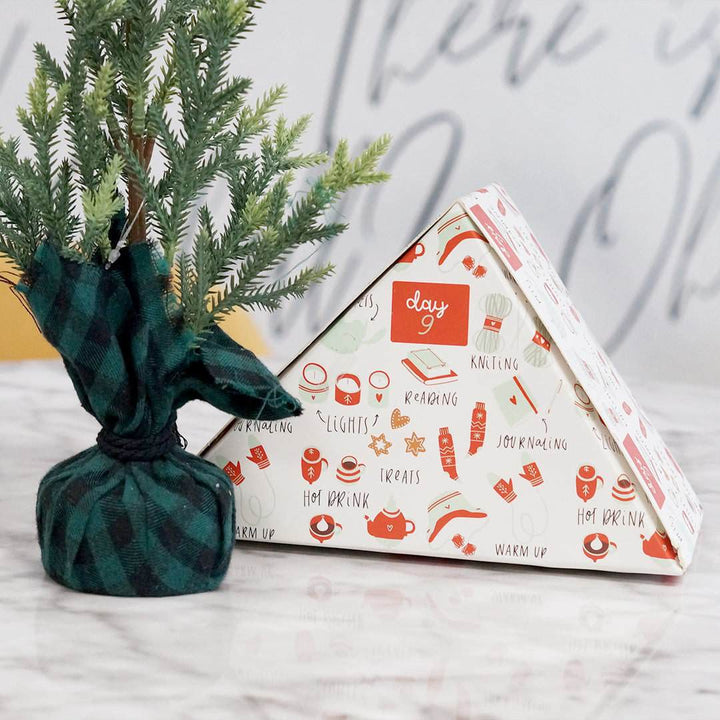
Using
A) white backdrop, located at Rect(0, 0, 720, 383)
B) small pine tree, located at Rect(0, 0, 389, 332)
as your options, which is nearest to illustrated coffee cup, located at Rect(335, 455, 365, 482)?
small pine tree, located at Rect(0, 0, 389, 332)

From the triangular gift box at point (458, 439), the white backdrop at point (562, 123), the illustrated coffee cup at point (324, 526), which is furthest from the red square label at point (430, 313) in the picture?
the white backdrop at point (562, 123)

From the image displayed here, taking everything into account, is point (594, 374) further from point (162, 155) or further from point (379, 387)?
point (162, 155)

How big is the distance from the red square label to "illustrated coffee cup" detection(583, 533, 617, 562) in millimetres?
129

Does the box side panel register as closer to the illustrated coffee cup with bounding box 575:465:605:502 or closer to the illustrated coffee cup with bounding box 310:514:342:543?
the illustrated coffee cup with bounding box 575:465:605:502

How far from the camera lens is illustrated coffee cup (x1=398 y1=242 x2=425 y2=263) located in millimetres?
666

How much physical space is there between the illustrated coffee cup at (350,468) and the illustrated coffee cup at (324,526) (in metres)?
0.02

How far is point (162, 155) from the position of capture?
23.5 inches

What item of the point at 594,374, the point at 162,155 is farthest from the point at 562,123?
the point at 162,155

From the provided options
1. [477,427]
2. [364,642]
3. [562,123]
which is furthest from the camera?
[562,123]

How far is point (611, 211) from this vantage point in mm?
1374

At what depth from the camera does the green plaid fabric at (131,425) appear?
58cm

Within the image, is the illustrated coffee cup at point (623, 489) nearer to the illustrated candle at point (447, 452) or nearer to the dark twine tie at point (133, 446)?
the illustrated candle at point (447, 452)

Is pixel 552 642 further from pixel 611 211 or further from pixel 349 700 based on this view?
pixel 611 211

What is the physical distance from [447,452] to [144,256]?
0.66 feet
